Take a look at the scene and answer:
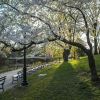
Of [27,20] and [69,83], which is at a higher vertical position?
[27,20]

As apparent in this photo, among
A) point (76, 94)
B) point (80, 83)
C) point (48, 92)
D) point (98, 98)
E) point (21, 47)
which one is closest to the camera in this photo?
point (98, 98)

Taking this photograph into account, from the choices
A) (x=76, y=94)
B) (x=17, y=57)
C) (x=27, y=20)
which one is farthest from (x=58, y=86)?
(x=17, y=57)

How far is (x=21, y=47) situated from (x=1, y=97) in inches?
187

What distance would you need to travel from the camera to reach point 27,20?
2169cm

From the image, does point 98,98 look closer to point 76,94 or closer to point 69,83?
point 76,94

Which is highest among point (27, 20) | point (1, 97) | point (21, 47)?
point (27, 20)

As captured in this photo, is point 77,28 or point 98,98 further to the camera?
point 77,28

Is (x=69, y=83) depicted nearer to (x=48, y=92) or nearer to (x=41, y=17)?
(x=48, y=92)

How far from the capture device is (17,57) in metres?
101

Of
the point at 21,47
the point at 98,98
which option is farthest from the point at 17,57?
the point at 98,98

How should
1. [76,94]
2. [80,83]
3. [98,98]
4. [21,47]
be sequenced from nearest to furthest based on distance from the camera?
[98,98]
[76,94]
[80,83]
[21,47]

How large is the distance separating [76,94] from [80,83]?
3.51 m

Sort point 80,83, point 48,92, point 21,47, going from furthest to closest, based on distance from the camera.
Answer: point 21,47 < point 80,83 < point 48,92

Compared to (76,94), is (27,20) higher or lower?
higher
